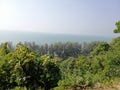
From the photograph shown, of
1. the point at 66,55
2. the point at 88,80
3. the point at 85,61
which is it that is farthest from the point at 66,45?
the point at 88,80

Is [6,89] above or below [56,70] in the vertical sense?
below

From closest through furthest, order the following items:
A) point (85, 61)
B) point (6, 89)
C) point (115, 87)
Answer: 1. point (6, 89)
2. point (115, 87)
3. point (85, 61)

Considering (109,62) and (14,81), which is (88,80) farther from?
(109,62)

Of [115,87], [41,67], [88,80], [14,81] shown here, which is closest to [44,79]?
→ [41,67]

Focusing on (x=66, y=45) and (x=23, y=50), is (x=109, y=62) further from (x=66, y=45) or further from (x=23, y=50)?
(x=66, y=45)

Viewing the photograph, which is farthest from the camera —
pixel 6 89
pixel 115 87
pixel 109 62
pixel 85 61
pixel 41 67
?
pixel 85 61

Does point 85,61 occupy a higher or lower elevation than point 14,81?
lower

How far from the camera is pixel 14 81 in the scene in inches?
216

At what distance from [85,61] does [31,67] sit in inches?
864

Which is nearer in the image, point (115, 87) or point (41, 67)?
point (41, 67)

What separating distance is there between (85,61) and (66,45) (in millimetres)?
48670

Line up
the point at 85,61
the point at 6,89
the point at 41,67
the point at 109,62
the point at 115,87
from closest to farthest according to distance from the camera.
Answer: the point at 6,89 < the point at 41,67 < the point at 115,87 < the point at 109,62 < the point at 85,61

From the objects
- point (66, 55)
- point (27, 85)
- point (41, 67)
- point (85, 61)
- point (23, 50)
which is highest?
point (23, 50)

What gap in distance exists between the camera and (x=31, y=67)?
5.70m
